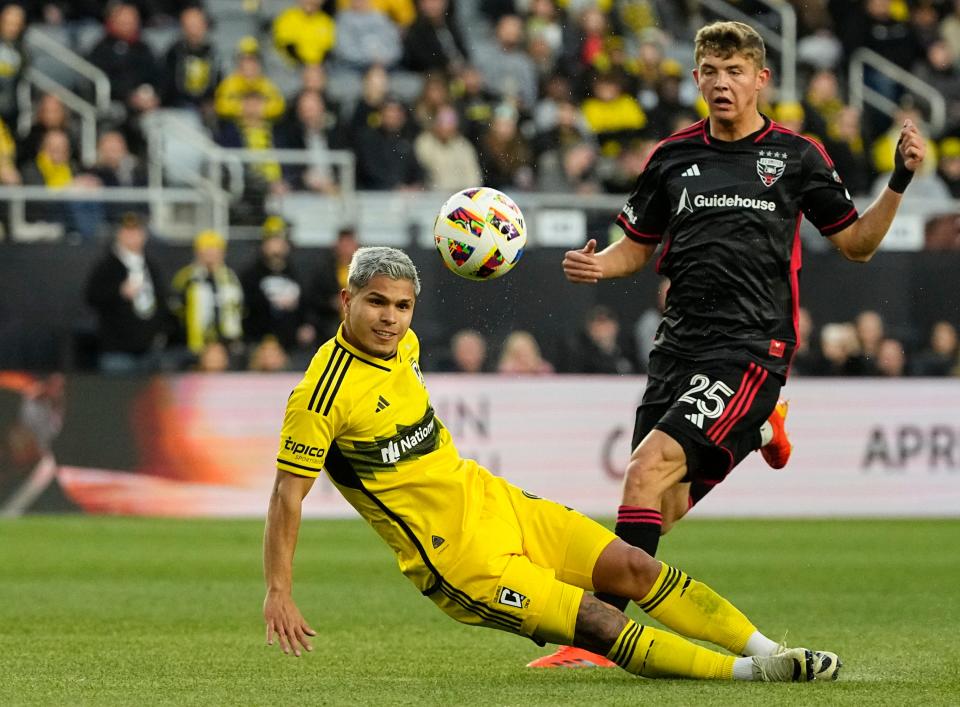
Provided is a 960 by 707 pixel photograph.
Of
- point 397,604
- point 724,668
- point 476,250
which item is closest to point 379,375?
point 476,250

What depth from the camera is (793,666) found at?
19.5 ft

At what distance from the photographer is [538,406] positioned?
48.5 ft

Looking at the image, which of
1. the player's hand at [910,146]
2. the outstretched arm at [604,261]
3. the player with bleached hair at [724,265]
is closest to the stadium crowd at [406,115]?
the outstretched arm at [604,261]

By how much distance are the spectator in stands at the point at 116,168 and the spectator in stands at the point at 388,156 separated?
2042mm

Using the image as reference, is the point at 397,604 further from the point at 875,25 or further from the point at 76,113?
the point at 875,25

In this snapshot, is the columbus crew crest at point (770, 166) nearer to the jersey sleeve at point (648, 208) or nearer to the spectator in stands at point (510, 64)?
the jersey sleeve at point (648, 208)

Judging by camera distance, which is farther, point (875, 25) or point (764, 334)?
point (875, 25)

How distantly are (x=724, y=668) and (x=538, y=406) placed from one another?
28.8 ft

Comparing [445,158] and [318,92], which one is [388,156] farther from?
[318,92]

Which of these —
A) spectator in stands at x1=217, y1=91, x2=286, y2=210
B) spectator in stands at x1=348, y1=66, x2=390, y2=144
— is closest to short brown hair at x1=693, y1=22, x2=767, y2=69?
spectator in stands at x1=217, y1=91, x2=286, y2=210

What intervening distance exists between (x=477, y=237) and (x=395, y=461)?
1.13m

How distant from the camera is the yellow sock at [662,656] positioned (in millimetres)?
5969

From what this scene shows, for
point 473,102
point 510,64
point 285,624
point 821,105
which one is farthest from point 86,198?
point 285,624

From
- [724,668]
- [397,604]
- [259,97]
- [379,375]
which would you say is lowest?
[397,604]
